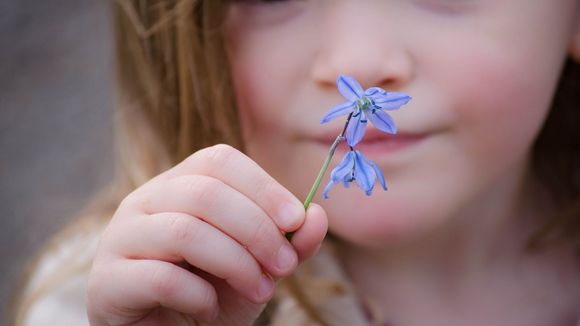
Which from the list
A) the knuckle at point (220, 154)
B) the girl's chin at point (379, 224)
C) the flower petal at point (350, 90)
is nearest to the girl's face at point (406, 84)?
the girl's chin at point (379, 224)

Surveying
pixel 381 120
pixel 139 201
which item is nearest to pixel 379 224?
pixel 139 201

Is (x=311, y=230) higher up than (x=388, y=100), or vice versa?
(x=388, y=100)

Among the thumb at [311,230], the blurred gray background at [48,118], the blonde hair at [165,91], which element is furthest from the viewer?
the blurred gray background at [48,118]

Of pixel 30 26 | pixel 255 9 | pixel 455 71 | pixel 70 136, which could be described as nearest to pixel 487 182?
pixel 455 71

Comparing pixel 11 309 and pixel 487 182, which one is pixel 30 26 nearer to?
pixel 11 309

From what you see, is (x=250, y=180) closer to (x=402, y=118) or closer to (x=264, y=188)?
(x=264, y=188)

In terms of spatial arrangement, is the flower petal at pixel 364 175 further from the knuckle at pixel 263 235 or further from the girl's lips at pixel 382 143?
the girl's lips at pixel 382 143
